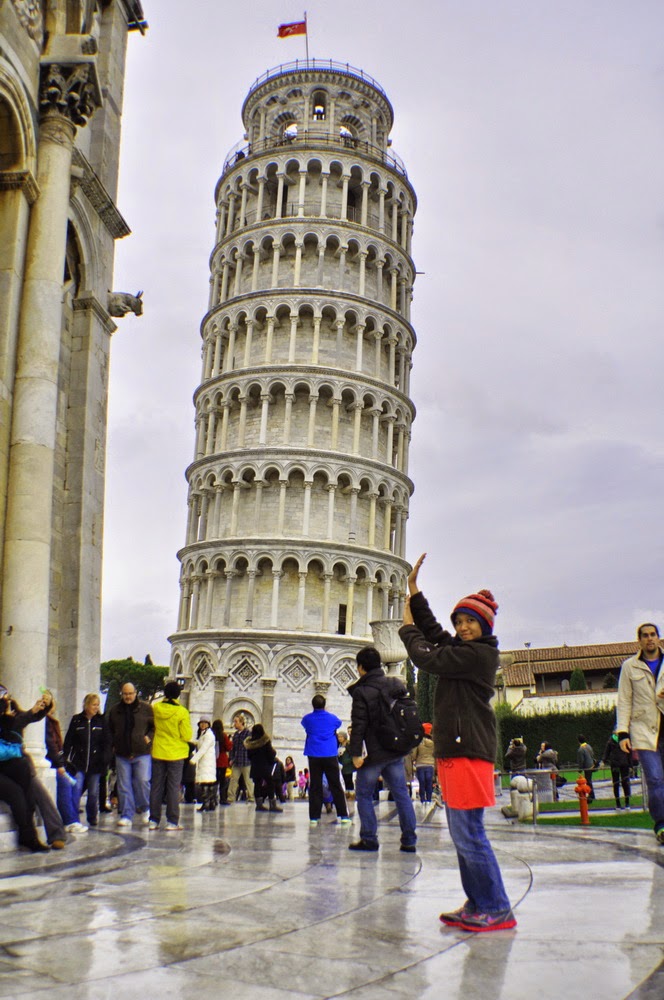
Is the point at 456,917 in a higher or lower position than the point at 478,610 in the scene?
lower

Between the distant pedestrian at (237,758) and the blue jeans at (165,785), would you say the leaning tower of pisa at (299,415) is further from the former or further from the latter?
the blue jeans at (165,785)

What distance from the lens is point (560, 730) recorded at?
4253cm

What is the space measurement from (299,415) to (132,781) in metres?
34.8

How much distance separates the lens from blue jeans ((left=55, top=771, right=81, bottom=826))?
8922 millimetres

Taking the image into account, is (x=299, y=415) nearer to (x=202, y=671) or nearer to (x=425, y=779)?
(x=202, y=671)

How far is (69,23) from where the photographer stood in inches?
432

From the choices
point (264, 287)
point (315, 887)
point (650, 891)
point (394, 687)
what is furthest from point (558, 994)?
point (264, 287)

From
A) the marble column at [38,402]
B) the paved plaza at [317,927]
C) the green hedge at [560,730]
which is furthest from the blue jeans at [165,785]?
the green hedge at [560,730]

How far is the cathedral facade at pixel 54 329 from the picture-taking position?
356 inches

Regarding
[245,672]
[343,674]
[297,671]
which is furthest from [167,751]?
[343,674]

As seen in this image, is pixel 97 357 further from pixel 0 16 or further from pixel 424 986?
pixel 424 986

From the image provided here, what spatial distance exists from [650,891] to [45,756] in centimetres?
604

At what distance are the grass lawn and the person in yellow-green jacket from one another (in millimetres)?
4762

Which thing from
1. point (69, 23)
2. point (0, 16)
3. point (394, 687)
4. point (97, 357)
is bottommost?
point (394, 687)
